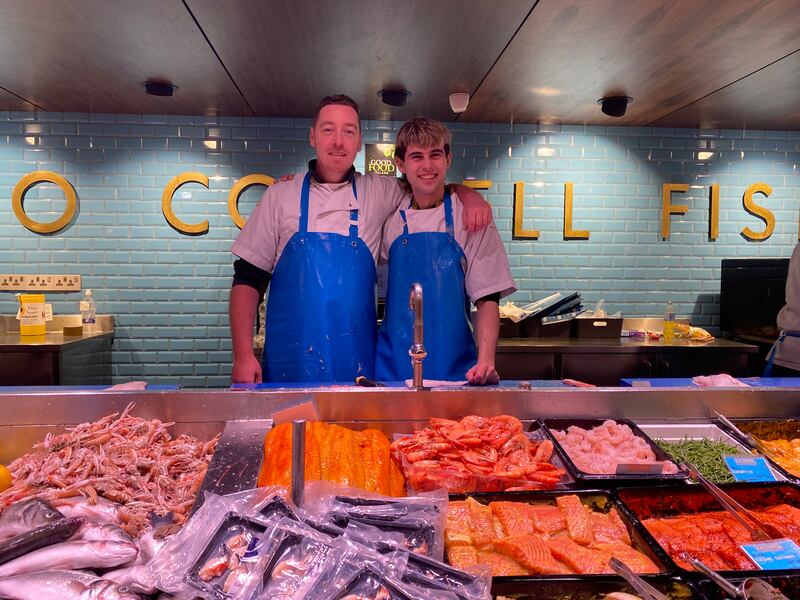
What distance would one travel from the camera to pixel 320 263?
2885 millimetres

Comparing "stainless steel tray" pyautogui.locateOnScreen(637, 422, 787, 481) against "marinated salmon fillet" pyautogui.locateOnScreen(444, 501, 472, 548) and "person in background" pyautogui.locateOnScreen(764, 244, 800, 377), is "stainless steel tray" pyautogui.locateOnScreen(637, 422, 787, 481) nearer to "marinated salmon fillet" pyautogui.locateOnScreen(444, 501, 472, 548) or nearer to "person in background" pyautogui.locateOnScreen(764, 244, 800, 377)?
"marinated salmon fillet" pyautogui.locateOnScreen(444, 501, 472, 548)

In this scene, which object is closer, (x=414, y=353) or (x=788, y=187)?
(x=414, y=353)

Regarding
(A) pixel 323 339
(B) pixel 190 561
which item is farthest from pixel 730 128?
(B) pixel 190 561

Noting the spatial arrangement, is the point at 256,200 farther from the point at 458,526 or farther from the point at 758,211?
the point at 758,211

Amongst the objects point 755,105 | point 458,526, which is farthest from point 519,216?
point 458,526

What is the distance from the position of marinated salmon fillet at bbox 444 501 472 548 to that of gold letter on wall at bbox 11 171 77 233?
5546 mm

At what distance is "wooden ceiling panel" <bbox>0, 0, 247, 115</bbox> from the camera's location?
11.6 feet

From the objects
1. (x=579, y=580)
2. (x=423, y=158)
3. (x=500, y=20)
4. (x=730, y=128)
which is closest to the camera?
(x=579, y=580)

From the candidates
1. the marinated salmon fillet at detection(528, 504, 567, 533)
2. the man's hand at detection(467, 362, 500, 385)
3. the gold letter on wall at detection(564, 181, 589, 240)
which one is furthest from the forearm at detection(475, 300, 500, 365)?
the gold letter on wall at detection(564, 181, 589, 240)

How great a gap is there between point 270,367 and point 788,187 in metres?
5.99

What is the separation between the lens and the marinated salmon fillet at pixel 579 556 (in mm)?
1257

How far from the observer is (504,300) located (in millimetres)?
6109

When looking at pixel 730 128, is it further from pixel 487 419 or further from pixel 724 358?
pixel 487 419

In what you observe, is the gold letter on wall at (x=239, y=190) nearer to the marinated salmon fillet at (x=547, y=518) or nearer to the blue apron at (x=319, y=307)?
the blue apron at (x=319, y=307)
